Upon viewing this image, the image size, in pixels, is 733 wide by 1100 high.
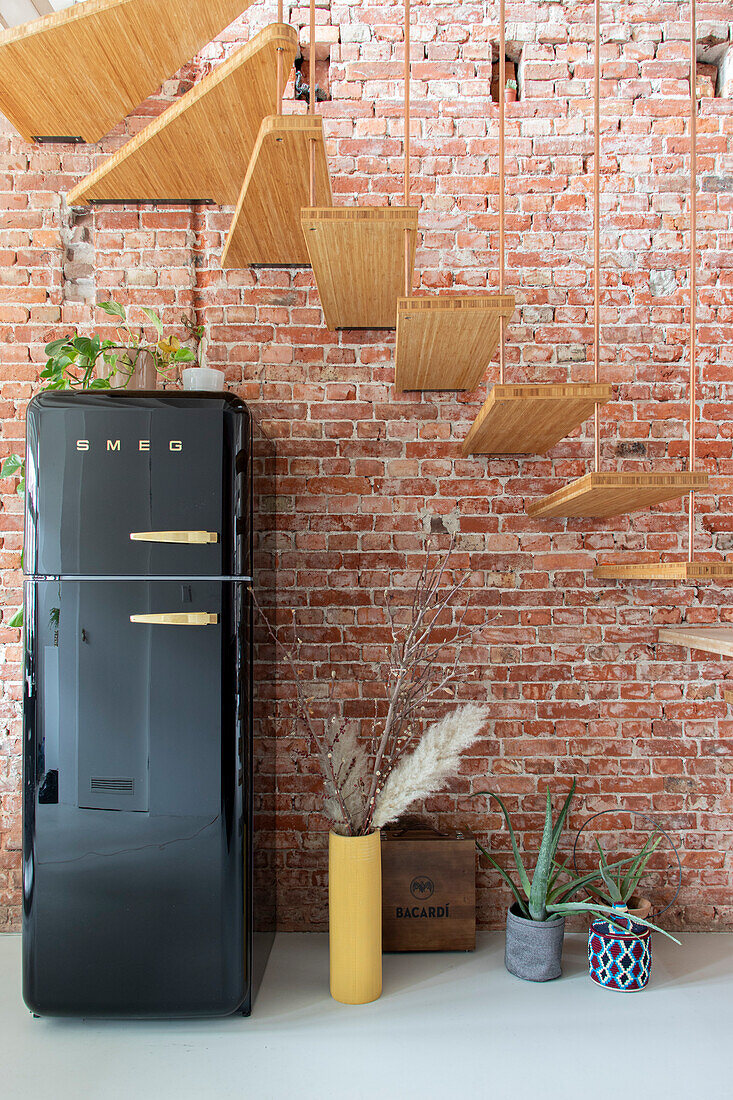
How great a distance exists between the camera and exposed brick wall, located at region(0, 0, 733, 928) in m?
2.51

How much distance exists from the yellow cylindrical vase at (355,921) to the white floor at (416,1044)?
0.06m

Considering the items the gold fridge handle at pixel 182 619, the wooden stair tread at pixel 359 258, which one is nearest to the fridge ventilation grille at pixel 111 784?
the gold fridge handle at pixel 182 619

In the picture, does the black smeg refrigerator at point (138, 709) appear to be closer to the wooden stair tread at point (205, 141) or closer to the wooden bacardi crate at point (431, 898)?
the wooden bacardi crate at point (431, 898)

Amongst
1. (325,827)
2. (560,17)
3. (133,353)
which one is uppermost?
(560,17)

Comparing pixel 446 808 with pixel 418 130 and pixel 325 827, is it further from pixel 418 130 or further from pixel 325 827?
pixel 418 130

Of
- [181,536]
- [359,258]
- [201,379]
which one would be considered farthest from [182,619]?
[359,258]

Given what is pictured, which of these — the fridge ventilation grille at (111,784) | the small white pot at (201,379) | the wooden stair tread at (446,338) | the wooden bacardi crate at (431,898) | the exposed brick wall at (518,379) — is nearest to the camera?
the wooden stair tread at (446,338)

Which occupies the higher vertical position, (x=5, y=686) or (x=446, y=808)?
(x=5, y=686)

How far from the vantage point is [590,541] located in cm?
254

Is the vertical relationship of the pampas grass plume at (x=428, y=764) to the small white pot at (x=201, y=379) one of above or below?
below

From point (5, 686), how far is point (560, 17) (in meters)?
3.04

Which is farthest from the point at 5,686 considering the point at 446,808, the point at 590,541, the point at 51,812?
the point at 590,541

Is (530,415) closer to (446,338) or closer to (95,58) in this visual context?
(446,338)

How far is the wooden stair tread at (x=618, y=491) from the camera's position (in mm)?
1725
